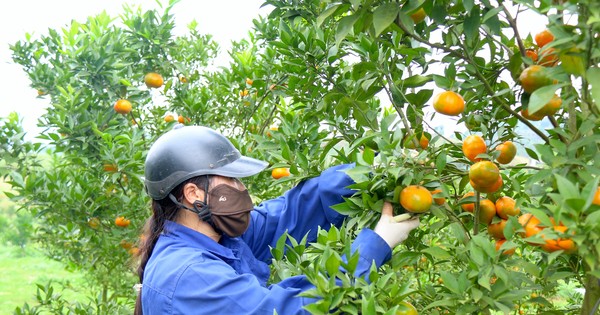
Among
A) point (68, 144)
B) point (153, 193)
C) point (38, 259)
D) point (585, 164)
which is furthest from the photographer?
point (38, 259)

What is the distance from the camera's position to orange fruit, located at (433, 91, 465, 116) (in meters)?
1.77

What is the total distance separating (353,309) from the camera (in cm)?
151

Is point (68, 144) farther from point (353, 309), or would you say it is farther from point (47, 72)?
point (353, 309)

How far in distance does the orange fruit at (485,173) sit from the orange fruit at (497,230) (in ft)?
0.73

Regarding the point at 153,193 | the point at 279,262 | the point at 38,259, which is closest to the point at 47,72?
the point at 153,193

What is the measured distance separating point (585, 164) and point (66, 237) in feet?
10.6

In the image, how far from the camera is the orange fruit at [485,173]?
1.67m

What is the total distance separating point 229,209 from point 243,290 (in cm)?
40

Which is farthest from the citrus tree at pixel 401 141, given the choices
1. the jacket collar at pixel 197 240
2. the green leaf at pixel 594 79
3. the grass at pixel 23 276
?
the grass at pixel 23 276

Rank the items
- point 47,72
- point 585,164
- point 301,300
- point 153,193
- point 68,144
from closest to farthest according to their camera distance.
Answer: point 585,164 < point 301,300 < point 153,193 < point 68,144 < point 47,72

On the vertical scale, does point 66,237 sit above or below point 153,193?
below

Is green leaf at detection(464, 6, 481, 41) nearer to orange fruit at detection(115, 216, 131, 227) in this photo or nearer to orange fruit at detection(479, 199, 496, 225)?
orange fruit at detection(479, 199, 496, 225)

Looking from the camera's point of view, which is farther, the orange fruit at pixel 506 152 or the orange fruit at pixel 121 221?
the orange fruit at pixel 121 221

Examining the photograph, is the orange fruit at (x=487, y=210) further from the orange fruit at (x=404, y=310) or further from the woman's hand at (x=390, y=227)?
the orange fruit at (x=404, y=310)
